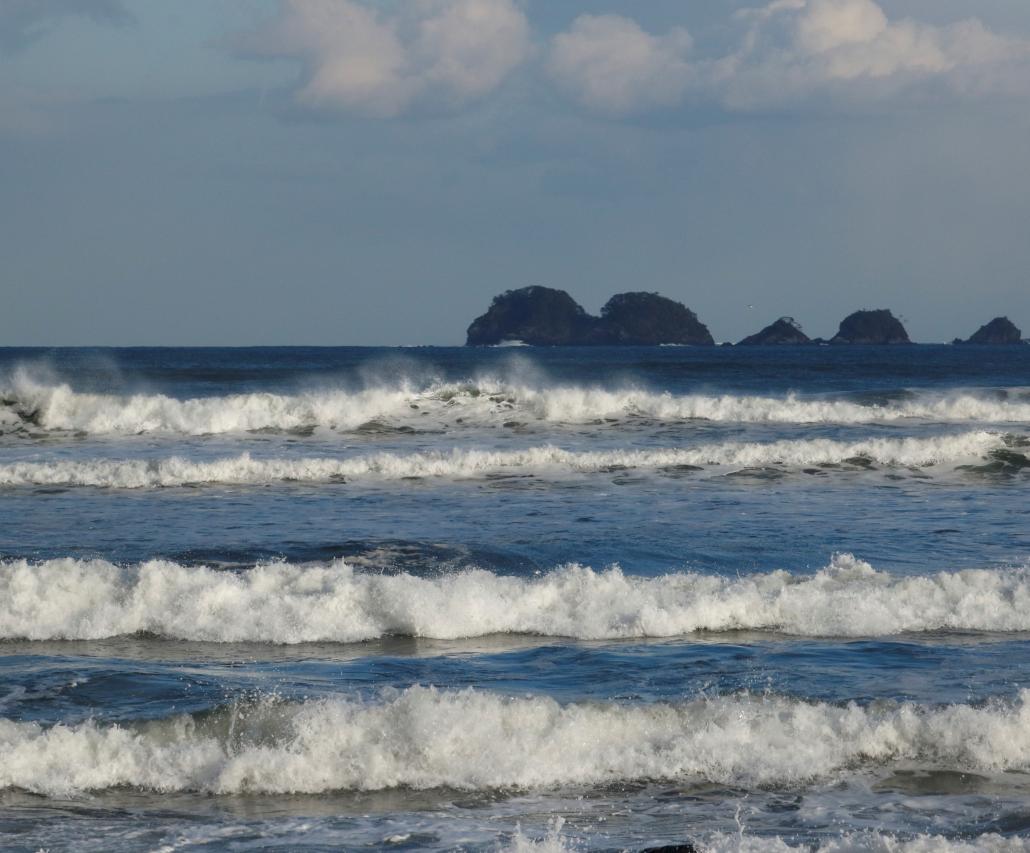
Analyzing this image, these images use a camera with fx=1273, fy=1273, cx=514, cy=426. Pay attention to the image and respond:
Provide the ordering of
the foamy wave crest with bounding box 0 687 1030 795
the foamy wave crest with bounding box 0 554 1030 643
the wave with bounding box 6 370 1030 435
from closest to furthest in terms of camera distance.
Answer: the foamy wave crest with bounding box 0 687 1030 795, the foamy wave crest with bounding box 0 554 1030 643, the wave with bounding box 6 370 1030 435

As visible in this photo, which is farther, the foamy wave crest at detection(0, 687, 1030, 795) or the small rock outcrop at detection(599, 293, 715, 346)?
the small rock outcrop at detection(599, 293, 715, 346)

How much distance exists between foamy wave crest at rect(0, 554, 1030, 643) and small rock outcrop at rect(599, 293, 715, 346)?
14169 centimetres

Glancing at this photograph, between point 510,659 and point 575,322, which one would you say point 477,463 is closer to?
point 510,659

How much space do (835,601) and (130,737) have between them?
20.3 feet

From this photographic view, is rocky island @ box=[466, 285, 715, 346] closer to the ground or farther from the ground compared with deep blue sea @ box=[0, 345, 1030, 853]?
farther from the ground

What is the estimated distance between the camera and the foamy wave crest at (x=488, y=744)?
7.50 metres

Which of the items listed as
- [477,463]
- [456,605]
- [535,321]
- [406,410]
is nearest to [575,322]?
[535,321]

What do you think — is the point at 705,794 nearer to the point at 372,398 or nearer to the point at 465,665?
the point at 465,665

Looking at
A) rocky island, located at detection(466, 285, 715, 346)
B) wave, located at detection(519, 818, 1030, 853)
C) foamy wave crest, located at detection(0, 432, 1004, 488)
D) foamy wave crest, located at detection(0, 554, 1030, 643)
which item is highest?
rocky island, located at detection(466, 285, 715, 346)

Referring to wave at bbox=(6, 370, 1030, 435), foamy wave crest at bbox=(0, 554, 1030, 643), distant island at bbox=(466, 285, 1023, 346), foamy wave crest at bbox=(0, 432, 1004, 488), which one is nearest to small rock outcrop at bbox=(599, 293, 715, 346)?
distant island at bbox=(466, 285, 1023, 346)

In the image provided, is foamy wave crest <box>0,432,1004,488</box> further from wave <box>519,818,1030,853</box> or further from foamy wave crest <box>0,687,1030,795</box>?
wave <box>519,818,1030,853</box>

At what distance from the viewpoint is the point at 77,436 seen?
2855cm

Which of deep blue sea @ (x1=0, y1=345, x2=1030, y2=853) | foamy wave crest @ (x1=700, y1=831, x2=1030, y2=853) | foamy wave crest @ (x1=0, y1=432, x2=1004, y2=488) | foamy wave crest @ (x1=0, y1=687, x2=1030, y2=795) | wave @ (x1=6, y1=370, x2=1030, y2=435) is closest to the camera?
foamy wave crest @ (x1=700, y1=831, x2=1030, y2=853)

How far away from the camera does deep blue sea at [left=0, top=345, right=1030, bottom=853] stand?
700 centimetres
